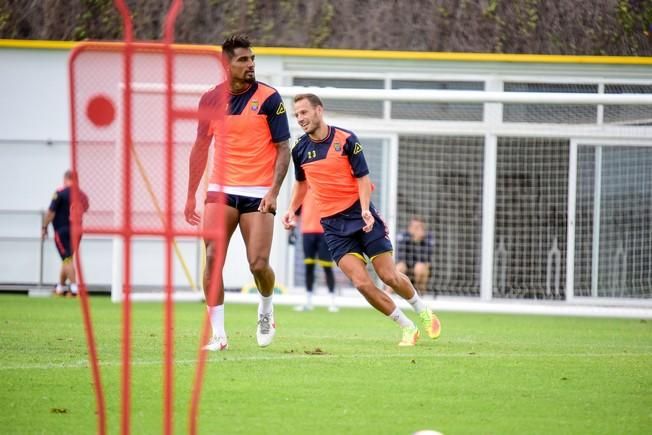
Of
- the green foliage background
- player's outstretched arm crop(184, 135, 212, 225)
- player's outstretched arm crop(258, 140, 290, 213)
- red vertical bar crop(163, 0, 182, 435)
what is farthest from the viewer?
the green foliage background

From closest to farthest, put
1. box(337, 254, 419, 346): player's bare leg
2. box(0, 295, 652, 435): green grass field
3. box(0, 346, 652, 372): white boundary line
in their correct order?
box(0, 295, 652, 435): green grass field → box(0, 346, 652, 372): white boundary line → box(337, 254, 419, 346): player's bare leg

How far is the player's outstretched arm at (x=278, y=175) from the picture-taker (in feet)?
30.6

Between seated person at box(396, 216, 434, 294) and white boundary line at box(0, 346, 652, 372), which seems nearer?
white boundary line at box(0, 346, 652, 372)

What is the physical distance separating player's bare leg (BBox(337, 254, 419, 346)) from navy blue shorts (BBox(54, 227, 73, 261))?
10.7 m

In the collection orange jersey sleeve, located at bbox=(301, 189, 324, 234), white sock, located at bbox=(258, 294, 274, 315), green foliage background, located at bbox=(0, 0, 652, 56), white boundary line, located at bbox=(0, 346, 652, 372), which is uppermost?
green foliage background, located at bbox=(0, 0, 652, 56)

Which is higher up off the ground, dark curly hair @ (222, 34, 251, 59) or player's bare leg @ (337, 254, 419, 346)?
dark curly hair @ (222, 34, 251, 59)

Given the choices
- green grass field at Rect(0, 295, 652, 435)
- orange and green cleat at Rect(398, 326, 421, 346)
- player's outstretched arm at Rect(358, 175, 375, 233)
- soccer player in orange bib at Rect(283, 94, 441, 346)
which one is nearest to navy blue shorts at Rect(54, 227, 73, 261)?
green grass field at Rect(0, 295, 652, 435)

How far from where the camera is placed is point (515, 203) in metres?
19.9

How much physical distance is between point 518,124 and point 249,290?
5205mm

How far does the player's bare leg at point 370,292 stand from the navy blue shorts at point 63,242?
421 inches

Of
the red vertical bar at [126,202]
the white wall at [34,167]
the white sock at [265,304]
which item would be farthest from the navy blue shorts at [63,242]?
the red vertical bar at [126,202]

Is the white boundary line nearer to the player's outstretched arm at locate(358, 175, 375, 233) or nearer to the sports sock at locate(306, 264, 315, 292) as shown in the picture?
the player's outstretched arm at locate(358, 175, 375, 233)

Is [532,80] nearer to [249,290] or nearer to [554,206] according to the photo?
[554,206]

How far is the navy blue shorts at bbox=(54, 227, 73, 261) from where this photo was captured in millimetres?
20469
